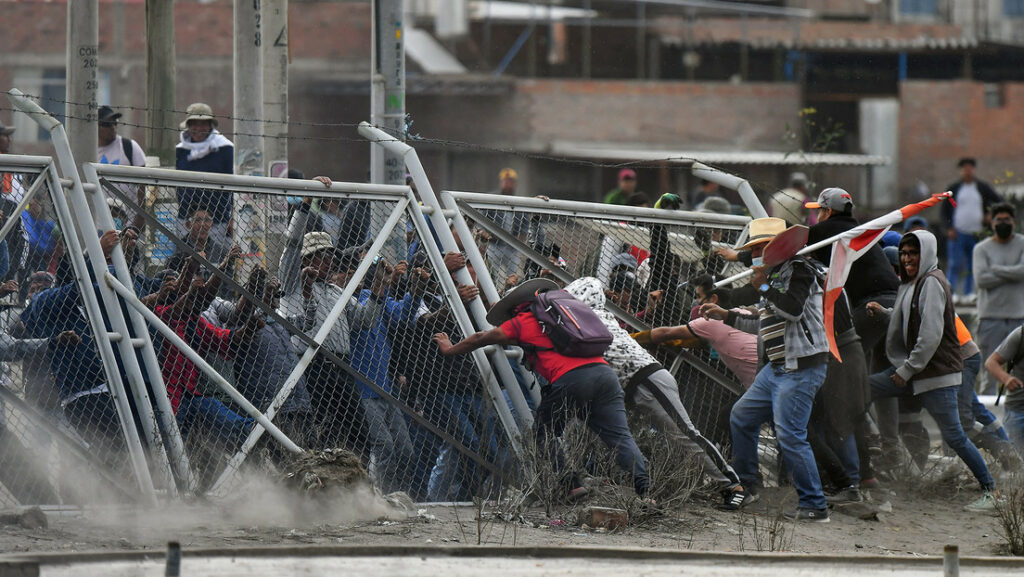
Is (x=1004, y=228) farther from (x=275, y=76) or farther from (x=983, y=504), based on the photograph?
(x=275, y=76)

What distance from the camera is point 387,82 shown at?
1077 cm

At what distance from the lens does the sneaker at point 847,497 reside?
958cm

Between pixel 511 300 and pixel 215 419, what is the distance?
1.92m

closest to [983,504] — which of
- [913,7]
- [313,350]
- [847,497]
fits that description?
[847,497]

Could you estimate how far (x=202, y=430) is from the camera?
26.8ft

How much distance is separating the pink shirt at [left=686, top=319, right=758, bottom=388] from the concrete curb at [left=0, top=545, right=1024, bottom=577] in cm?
258

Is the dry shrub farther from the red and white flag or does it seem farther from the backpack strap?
the backpack strap

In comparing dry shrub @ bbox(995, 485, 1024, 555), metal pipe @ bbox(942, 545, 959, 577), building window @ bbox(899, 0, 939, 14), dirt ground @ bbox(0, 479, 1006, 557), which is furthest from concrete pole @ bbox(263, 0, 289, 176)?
building window @ bbox(899, 0, 939, 14)

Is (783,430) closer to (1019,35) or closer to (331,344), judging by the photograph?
(331,344)

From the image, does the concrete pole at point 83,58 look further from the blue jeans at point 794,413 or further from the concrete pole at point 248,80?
the blue jeans at point 794,413

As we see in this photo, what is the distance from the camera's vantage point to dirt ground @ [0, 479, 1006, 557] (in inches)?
291

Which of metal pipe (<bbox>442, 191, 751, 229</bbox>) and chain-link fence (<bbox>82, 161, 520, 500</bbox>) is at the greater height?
metal pipe (<bbox>442, 191, 751, 229</bbox>)

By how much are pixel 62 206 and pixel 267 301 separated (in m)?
1.26

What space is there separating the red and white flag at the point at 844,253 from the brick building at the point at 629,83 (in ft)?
74.5
